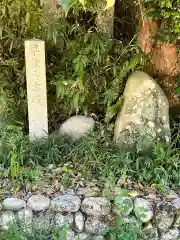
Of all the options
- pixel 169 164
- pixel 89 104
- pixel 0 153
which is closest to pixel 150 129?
pixel 169 164

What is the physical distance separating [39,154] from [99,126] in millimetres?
744

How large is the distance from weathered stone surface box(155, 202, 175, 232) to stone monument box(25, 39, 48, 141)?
4.49ft

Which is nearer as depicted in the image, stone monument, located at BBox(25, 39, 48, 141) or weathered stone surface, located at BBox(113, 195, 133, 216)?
weathered stone surface, located at BBox(113, 195, 133, 216)

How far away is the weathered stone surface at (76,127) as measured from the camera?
379cm

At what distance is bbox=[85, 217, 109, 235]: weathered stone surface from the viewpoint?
2979mm

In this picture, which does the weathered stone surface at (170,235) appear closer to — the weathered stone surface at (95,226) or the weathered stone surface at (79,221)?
the weathered stone surface at (95,226)

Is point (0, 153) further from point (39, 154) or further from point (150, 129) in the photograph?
point (150, 129)

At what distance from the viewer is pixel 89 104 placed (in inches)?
161

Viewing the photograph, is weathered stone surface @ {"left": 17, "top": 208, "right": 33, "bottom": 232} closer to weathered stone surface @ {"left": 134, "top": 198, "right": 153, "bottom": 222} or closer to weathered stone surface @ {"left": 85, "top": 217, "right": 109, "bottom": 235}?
weathered stone surface @ {"left": 85, "top": 217, "right": 109, "bottom": 235}

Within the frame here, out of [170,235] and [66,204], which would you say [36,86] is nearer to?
[66,204]

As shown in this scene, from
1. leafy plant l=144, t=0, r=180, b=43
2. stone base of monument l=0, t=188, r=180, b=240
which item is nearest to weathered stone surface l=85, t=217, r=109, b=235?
stone base of monument l=0, t=188, r=180, b=240

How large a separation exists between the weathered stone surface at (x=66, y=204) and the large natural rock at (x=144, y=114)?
877mm

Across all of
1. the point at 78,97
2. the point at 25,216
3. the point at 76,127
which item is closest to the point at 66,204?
the point at 25,216

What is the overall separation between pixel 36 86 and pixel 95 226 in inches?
56.8
